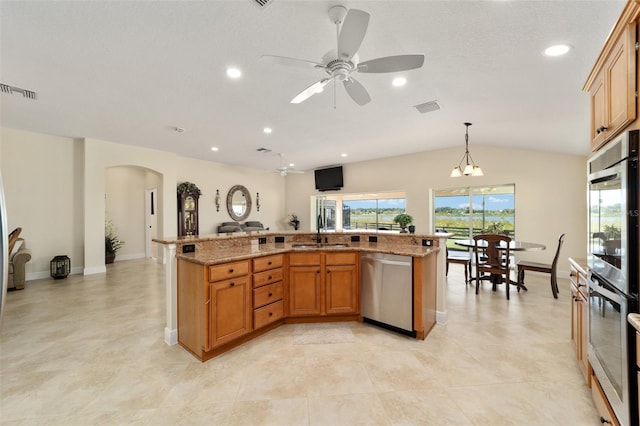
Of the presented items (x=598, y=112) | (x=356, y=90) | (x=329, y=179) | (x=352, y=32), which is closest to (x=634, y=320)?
(x=598, y=112)

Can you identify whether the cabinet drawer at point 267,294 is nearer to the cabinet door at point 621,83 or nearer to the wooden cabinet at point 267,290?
the wooden cabinet at point 267,290

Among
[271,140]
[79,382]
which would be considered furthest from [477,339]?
[271,140]

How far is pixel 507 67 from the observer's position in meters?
2.59

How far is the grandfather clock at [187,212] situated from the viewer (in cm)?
708

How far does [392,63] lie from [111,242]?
792 cm

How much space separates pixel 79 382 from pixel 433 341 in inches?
124

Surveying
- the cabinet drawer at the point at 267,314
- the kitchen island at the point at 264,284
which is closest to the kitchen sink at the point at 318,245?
the kitchen island at the point at 264,284

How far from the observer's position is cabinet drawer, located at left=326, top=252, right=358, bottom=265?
316cm

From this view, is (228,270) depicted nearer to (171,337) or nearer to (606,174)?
(171,337)

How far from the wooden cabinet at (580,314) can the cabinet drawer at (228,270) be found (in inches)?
111

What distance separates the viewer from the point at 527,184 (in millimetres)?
5652

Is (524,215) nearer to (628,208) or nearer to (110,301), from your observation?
(628,208)

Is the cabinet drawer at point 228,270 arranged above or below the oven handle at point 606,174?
below

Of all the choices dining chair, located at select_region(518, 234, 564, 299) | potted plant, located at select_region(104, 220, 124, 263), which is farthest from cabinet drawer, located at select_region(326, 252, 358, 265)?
potted plant, located at select_region(104, 220, 124, 263)
